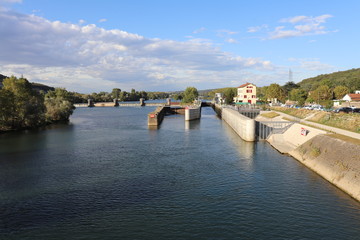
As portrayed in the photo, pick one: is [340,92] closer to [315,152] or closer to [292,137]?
[292,137]

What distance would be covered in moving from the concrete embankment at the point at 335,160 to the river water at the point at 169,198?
43.1 inches

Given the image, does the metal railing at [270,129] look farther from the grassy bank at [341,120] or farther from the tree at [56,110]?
the tree at [56,110]

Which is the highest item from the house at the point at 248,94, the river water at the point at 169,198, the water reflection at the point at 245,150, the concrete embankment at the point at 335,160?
the house at the point at 248,94

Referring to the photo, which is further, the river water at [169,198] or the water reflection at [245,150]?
the water reflection at [245,150]

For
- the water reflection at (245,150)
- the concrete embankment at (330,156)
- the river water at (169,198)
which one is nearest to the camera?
the river water at (169,198)

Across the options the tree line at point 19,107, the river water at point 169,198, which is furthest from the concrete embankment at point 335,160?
the tree line at point 19,107

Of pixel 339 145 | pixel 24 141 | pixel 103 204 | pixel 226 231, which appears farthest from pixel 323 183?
pixel 24 141

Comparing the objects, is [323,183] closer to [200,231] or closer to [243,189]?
[243,189]

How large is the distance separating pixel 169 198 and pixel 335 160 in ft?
67.8

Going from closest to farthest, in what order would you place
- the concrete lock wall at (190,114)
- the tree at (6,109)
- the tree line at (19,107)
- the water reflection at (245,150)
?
the water reflection at (245,150) → the tree at (6,109) → the tree line at (19,107) → the concrete lock wall at (190,114)

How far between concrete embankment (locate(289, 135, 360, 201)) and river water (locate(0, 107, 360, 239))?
110 centimetres

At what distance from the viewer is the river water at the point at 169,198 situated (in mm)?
21578

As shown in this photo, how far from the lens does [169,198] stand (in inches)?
1096

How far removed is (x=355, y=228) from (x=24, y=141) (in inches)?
2589
